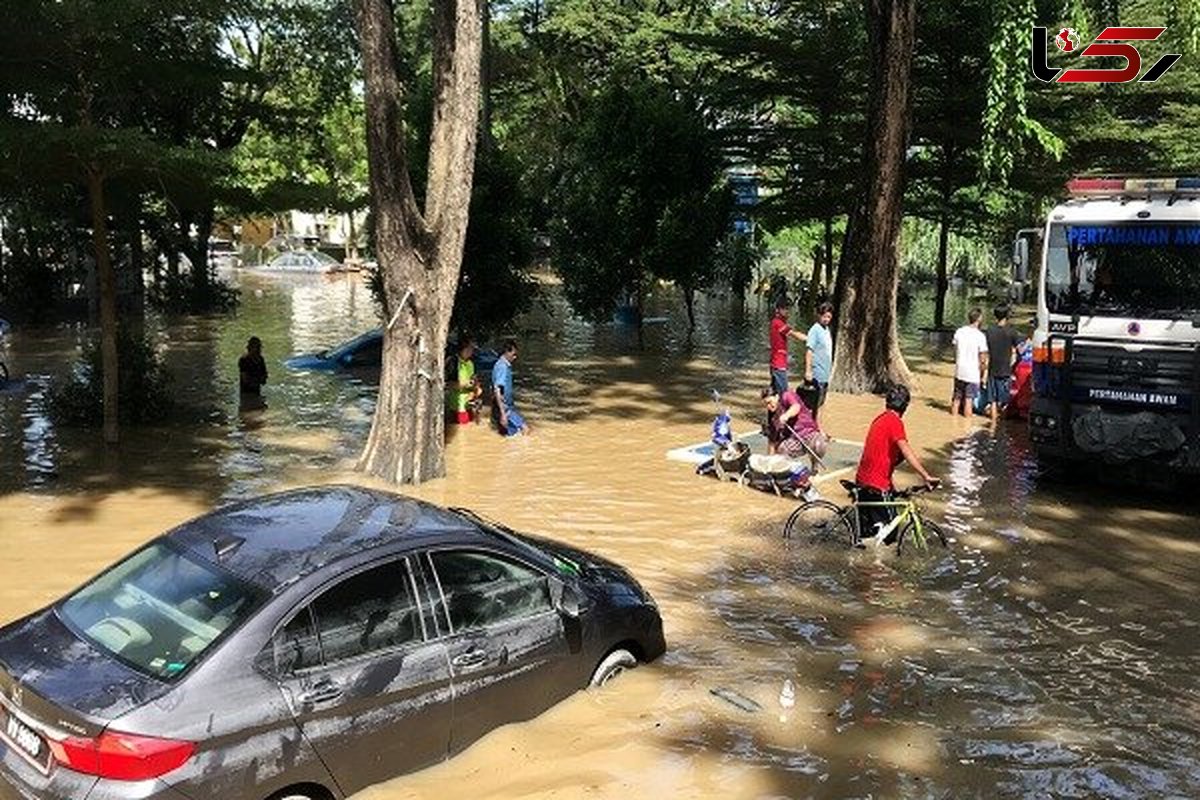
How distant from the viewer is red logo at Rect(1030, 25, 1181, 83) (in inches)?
900

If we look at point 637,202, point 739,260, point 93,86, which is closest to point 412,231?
point 93,86

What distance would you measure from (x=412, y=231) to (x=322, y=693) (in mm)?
8644

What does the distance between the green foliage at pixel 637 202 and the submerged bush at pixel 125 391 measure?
11.1 m

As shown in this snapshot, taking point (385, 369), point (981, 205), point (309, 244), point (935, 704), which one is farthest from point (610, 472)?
point (309, 244)

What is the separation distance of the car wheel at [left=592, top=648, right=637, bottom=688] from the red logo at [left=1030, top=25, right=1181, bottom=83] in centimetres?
1918

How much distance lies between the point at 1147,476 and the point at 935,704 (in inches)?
269

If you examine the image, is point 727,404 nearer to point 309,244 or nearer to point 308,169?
point 308,169

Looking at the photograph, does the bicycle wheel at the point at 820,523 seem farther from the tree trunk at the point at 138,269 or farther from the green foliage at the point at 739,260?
the green foliage at the point at 739,260

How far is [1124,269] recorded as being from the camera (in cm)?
1189

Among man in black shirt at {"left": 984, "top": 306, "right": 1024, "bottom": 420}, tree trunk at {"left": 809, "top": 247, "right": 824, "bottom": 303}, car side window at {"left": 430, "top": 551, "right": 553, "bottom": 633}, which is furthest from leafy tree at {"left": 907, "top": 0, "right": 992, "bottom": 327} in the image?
car side window at {"left": 430, "top": 551, "right": 553, "bottom": 633}

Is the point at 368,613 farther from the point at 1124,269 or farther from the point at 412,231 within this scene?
the point at 1124,269

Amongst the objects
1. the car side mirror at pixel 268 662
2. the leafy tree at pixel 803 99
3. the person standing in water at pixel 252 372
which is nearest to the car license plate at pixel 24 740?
the car side mirror at pixel 268 662

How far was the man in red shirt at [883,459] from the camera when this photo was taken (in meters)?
9.50

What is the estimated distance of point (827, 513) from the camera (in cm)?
1096
